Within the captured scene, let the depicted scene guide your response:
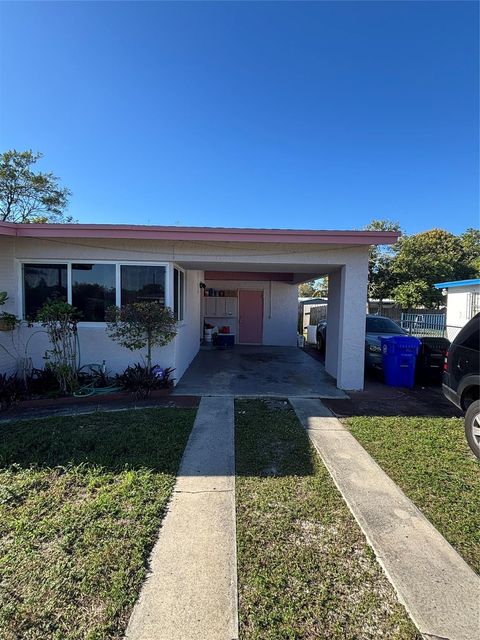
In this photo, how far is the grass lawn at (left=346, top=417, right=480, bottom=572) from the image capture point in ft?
8.66

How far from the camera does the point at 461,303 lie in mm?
14281

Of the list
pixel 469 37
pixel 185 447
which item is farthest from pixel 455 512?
pixel 469 37

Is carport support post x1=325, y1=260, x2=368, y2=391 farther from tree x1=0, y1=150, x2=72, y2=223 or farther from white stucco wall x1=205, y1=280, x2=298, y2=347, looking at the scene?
tree x1=0, y1=150, x2=72, y2=223

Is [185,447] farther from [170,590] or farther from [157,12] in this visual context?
[157,12]

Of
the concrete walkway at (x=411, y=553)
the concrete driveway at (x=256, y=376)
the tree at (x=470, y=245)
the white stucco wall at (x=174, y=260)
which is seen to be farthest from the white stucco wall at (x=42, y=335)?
the tree at (x=470, y=245)

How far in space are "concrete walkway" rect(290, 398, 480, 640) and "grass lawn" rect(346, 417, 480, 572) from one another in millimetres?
126

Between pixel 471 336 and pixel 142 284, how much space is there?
19.7ft

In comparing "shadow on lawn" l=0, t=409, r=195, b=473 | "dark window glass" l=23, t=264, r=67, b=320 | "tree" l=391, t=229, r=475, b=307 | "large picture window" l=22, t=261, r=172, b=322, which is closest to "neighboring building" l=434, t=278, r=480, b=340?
"tree" l=391, t=229, r=475, b=307

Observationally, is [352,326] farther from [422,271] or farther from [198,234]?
[422,271]

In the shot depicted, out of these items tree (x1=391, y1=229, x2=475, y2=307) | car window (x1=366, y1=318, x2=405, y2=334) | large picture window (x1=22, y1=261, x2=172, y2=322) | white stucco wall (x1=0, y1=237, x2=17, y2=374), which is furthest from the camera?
tree (x1=391, y1=229, x2=475, y2=307)

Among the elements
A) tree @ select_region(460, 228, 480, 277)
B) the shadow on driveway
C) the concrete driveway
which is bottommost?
the shadow on driveway

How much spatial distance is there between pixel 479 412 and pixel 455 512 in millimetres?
1586

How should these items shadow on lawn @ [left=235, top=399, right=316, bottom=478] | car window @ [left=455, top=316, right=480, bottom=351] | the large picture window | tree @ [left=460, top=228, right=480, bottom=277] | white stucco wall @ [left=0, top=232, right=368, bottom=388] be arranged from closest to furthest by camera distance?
shadow on lawn @ [left=235, top=399, right=316, bottom=478]
car window @ [left=455, top=316, right=480, bottom=351]
white stucco wall @ [left=0, top=232, right=368, bottom=388]
the large picture window
tree @ [left=460, top=228, right=480, bottom=277]

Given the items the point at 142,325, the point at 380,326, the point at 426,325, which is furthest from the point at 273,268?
the point at 426,325
